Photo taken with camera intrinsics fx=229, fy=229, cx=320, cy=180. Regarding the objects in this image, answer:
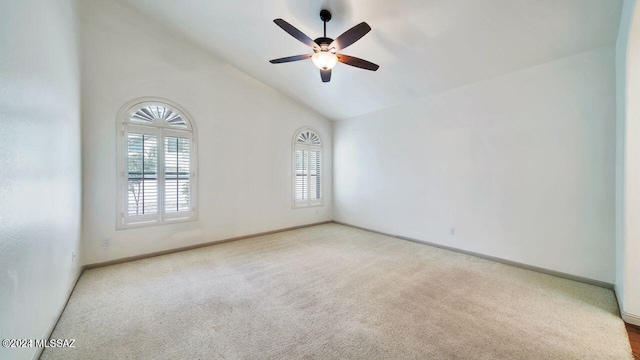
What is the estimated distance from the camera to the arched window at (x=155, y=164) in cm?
357

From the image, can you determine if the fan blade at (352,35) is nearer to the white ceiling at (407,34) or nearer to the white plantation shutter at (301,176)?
the white ceiling at (407,34)

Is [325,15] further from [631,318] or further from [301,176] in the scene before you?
[631,318]

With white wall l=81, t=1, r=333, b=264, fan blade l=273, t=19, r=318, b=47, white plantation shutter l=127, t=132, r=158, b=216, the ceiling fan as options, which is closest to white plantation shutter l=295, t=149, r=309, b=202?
white wall l=81, t=1, r=333, b=264

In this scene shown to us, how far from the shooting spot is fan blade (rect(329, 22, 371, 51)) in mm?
2266

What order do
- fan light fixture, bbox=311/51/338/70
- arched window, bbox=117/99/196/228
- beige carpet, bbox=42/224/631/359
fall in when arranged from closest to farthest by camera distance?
beige carpet, bbox=42/224/631/359, fan light fixture, bbox=311/51/338/70, arched window, bbox=117/99/196/228

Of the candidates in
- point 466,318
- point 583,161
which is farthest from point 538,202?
point 466,318

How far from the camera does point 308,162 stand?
19.4ft

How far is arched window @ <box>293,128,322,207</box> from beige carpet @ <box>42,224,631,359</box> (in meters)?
2.33

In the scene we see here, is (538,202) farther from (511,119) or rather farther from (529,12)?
(529,12)

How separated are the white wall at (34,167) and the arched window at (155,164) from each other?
896 mm

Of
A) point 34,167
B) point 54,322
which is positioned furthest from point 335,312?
point 34,167

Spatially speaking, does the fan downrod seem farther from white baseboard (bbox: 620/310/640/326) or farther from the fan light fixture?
white baseboard (bbox: 620/310/640/326)

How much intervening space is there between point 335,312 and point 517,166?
3.28 meters

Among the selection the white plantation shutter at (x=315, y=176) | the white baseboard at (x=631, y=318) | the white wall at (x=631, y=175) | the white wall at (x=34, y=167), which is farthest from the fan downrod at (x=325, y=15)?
the white baseboard at (x=631, y=318)
